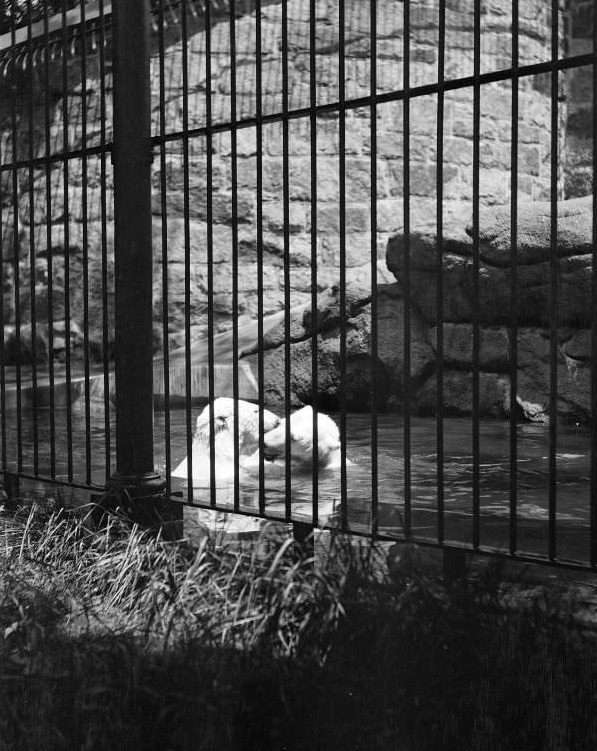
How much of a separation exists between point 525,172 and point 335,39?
2.28 meters

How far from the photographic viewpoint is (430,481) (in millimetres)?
4957

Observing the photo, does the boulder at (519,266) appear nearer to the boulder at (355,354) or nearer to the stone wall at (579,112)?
the boulder at (355,354)

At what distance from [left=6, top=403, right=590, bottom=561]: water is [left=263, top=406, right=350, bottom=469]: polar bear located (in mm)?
119

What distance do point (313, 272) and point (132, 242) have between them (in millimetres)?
927

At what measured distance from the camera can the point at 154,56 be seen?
10641 mm

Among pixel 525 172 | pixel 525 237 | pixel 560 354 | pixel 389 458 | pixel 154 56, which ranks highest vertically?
pixel 154 56

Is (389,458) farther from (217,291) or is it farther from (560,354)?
(217,291)

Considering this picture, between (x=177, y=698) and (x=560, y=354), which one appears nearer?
(x=177, y=698)

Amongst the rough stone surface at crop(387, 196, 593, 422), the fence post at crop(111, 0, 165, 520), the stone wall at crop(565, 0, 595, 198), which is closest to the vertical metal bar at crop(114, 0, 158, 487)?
the fence post at crop(111, 0, 165, 520)

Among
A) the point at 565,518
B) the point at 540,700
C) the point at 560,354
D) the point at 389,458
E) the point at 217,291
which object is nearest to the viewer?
the point at 540,700

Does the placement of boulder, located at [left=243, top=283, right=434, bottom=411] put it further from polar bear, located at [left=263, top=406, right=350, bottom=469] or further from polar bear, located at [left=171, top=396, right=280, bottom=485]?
polar bear, located at [left=263, top=406, right=350, bottom=469]

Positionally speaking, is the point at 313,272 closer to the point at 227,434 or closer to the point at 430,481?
the point at 430,481

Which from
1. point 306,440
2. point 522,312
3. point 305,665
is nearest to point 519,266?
point 522,312

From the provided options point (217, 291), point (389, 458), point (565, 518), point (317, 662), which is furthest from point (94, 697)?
point (217, 291)
